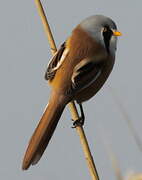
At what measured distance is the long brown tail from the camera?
110 centimetres

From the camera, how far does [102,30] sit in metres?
1.37

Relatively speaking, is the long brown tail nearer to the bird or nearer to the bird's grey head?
the bird

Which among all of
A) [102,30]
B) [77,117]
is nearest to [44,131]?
[77,117]

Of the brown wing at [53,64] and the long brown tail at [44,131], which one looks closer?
the long brown tail at [44,131]

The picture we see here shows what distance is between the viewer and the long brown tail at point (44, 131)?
3.60ft

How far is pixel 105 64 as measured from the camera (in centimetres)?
147

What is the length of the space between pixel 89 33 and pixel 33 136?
456 millimetres

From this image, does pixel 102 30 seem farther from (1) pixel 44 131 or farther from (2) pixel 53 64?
(1) pixel 44 131

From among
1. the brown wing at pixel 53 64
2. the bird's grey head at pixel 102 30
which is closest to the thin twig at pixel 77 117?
the brown wing at pixel 53 64

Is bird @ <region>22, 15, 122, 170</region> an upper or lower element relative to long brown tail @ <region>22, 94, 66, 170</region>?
upper

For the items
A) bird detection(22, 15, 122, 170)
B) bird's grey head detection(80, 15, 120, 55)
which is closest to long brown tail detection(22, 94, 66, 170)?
bird detection(22, 15, 122, 170)

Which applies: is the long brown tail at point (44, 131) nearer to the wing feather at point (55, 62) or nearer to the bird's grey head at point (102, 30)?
the wing feather at point (55, 62)

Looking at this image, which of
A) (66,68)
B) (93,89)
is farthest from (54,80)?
(93,89)

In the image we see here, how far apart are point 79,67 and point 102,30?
16cm
